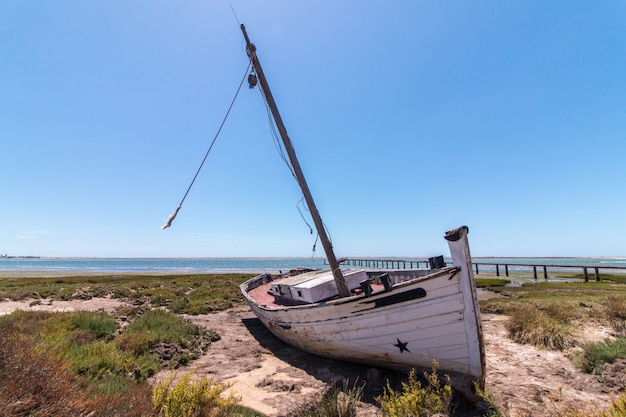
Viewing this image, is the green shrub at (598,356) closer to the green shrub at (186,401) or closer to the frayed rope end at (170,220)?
the green shrub at (186,401)

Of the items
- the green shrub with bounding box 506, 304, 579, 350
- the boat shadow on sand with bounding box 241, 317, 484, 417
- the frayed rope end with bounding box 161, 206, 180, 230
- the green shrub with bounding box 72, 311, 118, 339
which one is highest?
the frayed rope end with bounding box 161, 206, 180, 230

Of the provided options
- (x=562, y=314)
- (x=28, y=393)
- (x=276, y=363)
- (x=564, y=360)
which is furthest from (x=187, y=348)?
(x=562, y=314)

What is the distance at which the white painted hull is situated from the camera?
217 inches

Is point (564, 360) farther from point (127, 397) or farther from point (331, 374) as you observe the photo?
point (127, 397)

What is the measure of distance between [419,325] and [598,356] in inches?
184

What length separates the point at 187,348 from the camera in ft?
29.8

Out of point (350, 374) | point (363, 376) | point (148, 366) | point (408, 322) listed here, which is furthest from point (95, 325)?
point (408, 322)

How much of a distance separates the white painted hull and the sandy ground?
2.36ft

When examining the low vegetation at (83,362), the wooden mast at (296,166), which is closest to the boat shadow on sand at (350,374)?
the wooden mast at (296,166)

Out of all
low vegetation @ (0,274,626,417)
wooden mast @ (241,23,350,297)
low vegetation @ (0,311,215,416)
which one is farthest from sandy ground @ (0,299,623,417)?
wooden mast @ (241,23,350,297)

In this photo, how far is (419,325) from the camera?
598cm

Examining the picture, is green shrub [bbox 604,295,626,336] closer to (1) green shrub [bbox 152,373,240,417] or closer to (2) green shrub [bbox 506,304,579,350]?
(2) green shrub [bbox 506,304,579,350]

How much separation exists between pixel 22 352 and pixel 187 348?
573 cm

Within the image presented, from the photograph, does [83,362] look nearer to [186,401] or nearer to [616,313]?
[186,401]
